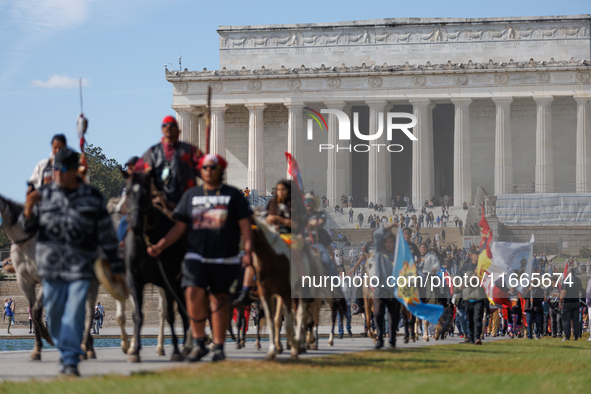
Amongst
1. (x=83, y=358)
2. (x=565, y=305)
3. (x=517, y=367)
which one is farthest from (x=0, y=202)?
(x=565, y=305)

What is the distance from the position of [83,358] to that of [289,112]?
229 ft

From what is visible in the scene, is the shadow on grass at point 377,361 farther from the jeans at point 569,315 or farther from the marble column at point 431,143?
the marble column at point 431,143

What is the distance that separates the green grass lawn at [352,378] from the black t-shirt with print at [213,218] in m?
1.45

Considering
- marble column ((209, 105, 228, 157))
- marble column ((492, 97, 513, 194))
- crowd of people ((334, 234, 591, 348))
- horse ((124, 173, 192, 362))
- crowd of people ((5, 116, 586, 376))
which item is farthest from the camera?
marble column ((209, 105, 228, 157))

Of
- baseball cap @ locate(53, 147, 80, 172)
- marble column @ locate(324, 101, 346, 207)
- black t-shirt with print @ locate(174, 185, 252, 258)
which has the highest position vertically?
marble column @ locate(324, 101, 346, 207)

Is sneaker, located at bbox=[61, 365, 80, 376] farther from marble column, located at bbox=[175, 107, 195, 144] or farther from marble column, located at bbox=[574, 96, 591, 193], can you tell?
marble column, located at bbox=[574, 96, 591, 193]

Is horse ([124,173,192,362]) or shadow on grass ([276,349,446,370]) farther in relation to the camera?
shadow on grass ([276,349,446,370])

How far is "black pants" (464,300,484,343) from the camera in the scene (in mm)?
23297

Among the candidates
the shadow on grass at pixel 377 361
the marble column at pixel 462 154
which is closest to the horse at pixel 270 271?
the shadow on grass at pixel 377 361

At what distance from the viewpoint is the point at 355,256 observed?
53938 mm

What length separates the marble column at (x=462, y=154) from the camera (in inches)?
3199

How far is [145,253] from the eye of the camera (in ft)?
43.6

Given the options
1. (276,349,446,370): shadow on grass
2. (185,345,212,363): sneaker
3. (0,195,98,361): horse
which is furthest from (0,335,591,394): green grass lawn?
(0,195,98,361): horse

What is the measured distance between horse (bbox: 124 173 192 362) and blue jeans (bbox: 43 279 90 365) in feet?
5.11
